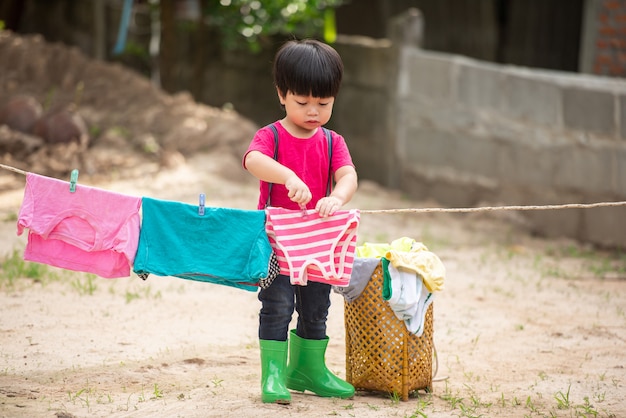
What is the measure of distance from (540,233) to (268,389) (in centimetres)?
503

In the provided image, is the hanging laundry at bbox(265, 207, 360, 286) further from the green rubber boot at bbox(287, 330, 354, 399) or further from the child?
the green rubber boot at bbox(287, 330, 354, 399)

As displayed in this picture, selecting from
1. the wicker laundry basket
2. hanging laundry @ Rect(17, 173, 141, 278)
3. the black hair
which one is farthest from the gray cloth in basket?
hanging laundry @ Rect(17, 173, 141, 278)

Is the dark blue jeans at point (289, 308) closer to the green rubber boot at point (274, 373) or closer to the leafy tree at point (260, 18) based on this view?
the green rubber boot at point (274, 373)

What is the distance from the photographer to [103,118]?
1023 centimetres

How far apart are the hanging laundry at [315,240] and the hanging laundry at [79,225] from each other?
607 mm

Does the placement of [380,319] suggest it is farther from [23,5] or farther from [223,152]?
[23,5]

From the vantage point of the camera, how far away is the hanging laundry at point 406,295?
3861 millimetres

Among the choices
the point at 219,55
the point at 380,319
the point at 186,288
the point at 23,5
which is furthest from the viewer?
the point at 23,5

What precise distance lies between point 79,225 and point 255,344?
138 centimetres

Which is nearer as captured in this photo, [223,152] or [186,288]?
[186,288]

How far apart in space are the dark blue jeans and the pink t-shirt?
0.36 m

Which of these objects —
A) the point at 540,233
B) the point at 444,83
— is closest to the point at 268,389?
the point at 540,233

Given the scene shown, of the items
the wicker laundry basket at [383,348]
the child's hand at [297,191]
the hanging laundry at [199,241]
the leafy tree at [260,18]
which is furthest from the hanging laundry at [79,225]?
the leafy tree at [260,18]

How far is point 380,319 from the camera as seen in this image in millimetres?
4023
